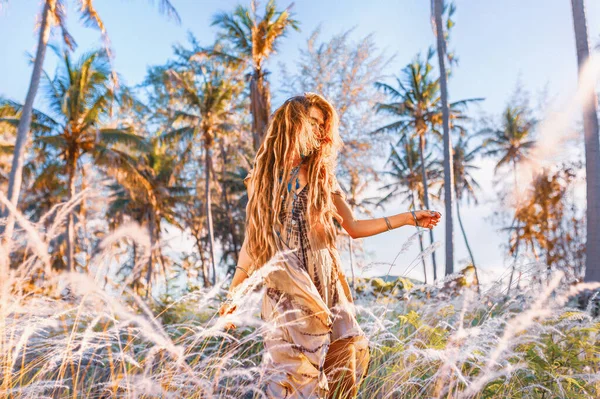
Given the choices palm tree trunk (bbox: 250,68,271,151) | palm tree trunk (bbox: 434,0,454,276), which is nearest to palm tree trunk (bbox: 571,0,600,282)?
palm tree trunk (bbox: 434,0,454,276)

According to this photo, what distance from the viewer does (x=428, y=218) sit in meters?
2.42

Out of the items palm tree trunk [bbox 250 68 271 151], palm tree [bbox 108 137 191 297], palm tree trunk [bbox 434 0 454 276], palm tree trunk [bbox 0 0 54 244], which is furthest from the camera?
palm tree [bbox 108 137 191 297]

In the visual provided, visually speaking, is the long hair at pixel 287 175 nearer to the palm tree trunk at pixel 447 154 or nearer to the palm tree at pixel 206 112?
the palm tree trunk at pixel 447 154

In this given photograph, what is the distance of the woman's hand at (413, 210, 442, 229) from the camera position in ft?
7.91

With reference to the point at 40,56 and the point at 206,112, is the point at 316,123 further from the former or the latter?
the point at 206,112

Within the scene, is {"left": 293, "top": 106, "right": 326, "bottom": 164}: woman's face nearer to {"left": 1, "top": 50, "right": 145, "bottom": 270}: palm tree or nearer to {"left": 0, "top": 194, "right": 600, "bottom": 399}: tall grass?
{"left": 0, "top": 194, "right": 600, "bottom": 399}: tall grass

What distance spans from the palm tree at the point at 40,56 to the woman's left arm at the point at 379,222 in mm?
9223

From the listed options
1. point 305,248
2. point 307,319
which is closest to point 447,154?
point 305,248

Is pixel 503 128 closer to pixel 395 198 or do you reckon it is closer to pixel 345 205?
pixel 395 198

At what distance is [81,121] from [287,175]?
17820 mm

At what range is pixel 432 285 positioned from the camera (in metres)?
2.38

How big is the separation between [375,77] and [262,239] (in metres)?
16.7

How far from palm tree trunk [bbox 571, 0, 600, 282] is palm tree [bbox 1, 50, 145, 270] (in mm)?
14316

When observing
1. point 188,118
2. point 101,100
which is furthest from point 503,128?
point 101,100
